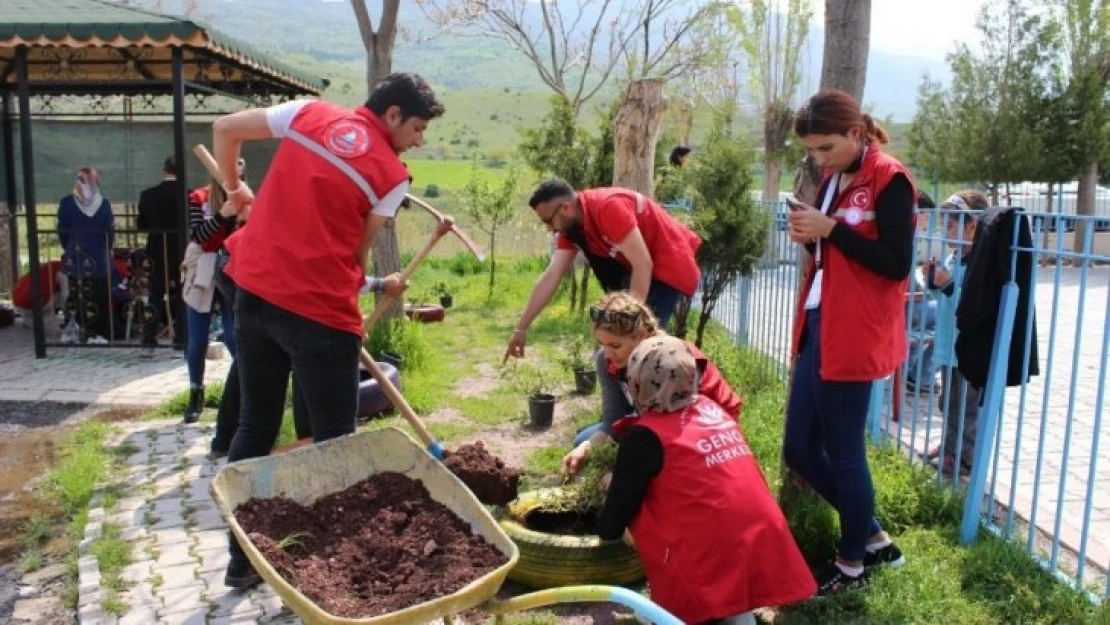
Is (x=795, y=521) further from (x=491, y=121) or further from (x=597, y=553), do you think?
(x=491, y=121)

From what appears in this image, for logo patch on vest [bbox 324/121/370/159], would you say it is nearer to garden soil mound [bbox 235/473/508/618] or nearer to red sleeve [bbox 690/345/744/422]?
garden soil mound [bbox 235/473/508/618]

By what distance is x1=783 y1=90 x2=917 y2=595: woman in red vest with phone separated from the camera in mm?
3188

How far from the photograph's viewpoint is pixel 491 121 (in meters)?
97.2

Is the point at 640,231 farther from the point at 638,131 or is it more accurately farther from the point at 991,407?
the point at 638,131

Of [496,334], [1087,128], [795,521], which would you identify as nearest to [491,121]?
[1087,128]

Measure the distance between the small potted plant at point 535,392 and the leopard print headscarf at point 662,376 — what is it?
325 centimetres

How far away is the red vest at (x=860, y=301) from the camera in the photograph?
3234 millimetres

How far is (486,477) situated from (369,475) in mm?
747

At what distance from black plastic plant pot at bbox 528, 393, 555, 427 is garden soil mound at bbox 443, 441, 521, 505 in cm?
208

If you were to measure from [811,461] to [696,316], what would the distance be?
17.9 ft

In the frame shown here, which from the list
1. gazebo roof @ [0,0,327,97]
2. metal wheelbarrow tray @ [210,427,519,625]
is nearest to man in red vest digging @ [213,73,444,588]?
metal wheelbarrow tray @ [210,427,519,625]

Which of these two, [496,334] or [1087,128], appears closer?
[496,334]

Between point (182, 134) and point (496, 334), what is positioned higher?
point (182, 134)

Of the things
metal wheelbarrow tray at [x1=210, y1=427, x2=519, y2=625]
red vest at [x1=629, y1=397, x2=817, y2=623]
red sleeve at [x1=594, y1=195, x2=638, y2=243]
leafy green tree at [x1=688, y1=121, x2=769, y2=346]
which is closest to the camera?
metal wheelbarrow tray at [x1=210, y1=427, x2=519, y2=625]
